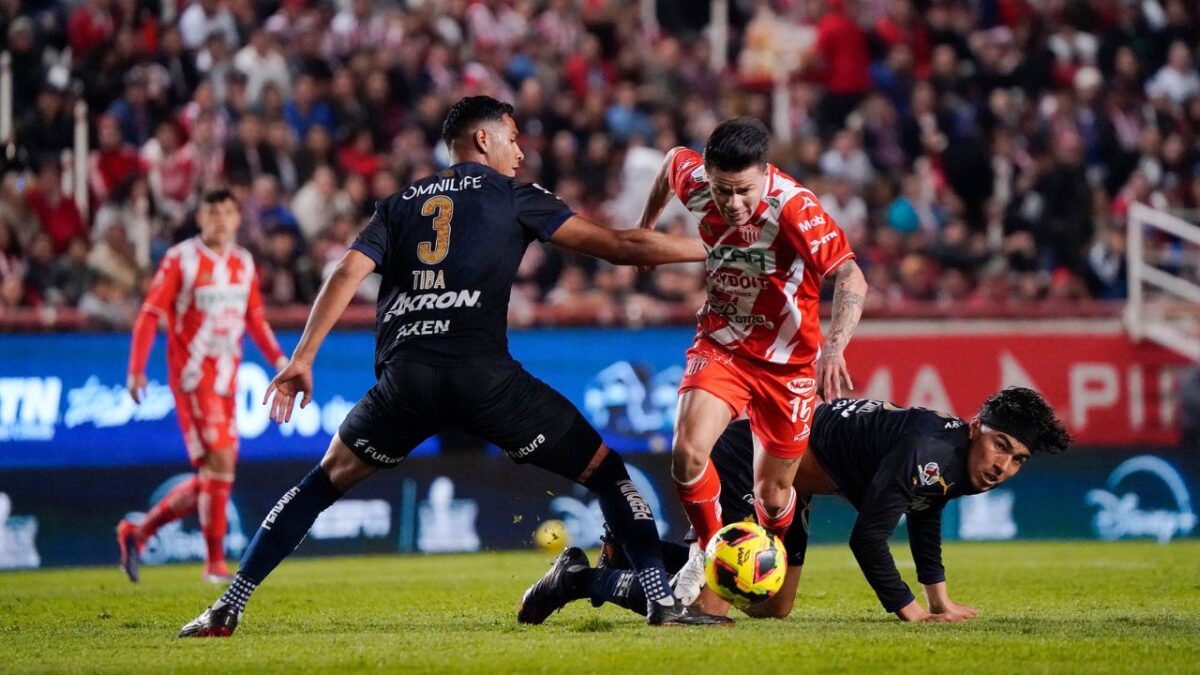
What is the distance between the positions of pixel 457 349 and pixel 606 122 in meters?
12.5

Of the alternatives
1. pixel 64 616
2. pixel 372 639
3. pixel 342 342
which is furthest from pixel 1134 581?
pixel 342 342

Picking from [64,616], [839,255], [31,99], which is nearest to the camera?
[839,255]

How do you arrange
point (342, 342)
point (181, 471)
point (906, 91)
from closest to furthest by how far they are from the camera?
point (181, 471) → point (342, 342) → point (906, 91)

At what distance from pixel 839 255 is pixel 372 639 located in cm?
287

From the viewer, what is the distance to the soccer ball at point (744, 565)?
7.72m

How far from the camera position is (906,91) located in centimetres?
2136

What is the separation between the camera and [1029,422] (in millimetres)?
8188

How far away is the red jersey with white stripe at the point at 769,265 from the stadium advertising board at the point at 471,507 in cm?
580

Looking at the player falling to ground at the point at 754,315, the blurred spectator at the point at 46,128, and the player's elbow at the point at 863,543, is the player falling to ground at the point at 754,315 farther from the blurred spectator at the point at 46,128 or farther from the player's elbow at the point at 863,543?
the blurred spectator at the point at 46,128

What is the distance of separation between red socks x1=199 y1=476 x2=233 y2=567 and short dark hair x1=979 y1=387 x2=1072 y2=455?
6.42m

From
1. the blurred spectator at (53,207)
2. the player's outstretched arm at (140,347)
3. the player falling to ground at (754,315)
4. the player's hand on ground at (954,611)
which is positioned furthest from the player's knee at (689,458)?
the blurred spectator at (53,207)

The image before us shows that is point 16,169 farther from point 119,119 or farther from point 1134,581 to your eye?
point 1134,581

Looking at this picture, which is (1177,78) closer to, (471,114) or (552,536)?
(552,536)

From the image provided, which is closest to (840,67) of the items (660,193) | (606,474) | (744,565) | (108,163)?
(108,163)
